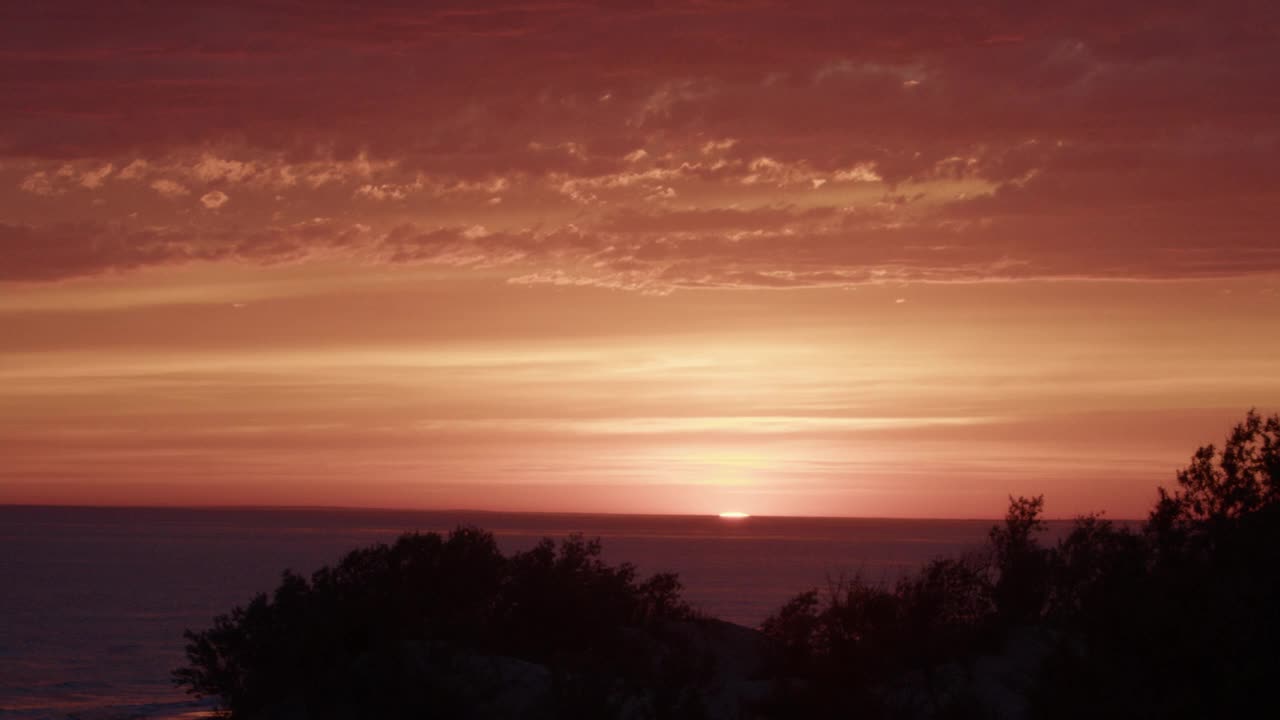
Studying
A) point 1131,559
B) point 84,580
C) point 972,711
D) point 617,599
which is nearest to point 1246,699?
point 1131,559

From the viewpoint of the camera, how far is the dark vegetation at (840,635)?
553 inches

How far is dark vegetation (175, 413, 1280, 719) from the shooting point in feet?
46.1

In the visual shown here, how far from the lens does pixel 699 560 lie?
130 metres

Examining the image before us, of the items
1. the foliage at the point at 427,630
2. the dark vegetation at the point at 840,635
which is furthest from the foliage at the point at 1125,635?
the foliage at the point at 427,630

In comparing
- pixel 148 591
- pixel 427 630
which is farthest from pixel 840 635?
pixel 148 591

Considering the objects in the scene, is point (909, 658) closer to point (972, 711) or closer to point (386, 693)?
point (972, 711)

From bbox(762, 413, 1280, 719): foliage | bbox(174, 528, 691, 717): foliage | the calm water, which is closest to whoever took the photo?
bbox(762, 413, 1280, 719): foliage

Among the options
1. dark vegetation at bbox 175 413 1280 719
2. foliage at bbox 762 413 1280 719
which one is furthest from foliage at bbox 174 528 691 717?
foliage at bbox 762 413 1280 719

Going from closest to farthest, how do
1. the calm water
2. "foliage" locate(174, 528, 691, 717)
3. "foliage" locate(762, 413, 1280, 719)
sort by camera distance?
1. "foliage" locate(762, 413, 1280, 719)
2. "foliage" locate(174, 528, 691, 717)
3. the calm water

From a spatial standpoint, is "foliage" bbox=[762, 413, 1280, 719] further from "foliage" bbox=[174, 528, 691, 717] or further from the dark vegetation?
"foliage" bbox=[174, 528, 691, 717]

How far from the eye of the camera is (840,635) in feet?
71.2

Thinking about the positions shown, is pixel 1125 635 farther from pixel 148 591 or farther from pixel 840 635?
pixel 148 591

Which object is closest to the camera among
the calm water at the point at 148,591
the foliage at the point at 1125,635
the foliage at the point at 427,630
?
the foliage at the point at 1125,635

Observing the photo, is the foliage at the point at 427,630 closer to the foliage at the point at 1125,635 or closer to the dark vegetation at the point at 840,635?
the dark vegetation at the point at 840,635
